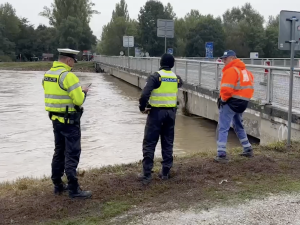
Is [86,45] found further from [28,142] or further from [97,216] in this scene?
[97,216]

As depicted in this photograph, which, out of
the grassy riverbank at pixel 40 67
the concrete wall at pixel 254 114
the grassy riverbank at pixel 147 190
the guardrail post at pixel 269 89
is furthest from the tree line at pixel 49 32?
the grassy riverbank at pixel 147 190

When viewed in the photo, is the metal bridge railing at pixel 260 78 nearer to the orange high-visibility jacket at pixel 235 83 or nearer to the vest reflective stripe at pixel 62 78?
the orange high-visibility jacket at pixel 235 83

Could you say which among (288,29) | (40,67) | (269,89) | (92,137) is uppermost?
(288,29)

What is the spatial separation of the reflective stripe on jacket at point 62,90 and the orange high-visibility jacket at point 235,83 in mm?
2462

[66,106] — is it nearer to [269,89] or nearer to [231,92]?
[231,92]

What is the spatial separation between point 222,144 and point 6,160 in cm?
523

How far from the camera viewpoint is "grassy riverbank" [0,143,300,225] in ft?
14.8

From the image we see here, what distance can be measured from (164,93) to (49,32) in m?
93.7

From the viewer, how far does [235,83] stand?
6.26 m

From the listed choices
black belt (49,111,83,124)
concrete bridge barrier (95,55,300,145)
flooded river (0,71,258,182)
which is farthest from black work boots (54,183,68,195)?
concrete bridge barrier (95,55,300,145)

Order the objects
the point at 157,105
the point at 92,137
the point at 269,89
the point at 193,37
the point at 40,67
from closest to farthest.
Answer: the point at 157,105 → the point at 269,89 → the point at 92,137 → the point at 40,67 → the point at 193,37

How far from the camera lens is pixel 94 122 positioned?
1480 centimetres

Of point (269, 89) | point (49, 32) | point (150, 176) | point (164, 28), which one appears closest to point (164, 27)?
point (164, 28)

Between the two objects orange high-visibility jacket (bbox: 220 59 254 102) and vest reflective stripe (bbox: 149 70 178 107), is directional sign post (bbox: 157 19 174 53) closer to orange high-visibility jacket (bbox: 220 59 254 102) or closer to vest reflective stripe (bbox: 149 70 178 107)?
orange high-visibility jacket (bbox: 220 59 254 102)
